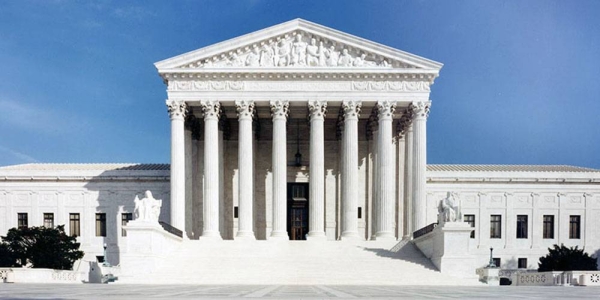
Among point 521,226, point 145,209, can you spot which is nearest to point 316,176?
point 145,209

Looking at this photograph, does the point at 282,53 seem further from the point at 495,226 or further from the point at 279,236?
the point at 495,226

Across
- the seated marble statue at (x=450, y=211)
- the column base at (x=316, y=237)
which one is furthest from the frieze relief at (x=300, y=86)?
the seated marble statue at (x=450, y=211)

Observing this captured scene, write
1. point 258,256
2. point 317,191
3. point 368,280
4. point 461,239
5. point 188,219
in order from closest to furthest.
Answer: point 368,280, point 461,239, point 258,256, point 317,191, point 188,219

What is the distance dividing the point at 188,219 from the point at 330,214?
12953mm

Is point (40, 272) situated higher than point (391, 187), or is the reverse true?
point (391, 187)

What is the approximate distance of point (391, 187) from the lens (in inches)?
1747

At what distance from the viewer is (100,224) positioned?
53.8 metres

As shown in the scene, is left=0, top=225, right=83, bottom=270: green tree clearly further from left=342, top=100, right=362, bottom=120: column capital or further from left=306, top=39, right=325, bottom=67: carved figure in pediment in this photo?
left=342, top=100, right=362, bottom=120: column capital

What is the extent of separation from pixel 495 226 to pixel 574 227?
7110 mm

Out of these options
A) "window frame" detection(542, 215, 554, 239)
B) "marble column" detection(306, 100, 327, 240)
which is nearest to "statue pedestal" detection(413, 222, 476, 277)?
"marble column" detection(306, 100, 327, 240)

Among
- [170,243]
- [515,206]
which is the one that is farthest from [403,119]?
[170,243]

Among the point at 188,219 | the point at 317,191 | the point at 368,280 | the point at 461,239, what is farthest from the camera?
the point at 188,219

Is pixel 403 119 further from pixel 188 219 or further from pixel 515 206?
pixel 188 219

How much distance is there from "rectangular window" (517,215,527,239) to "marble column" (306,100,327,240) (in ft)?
67.3
